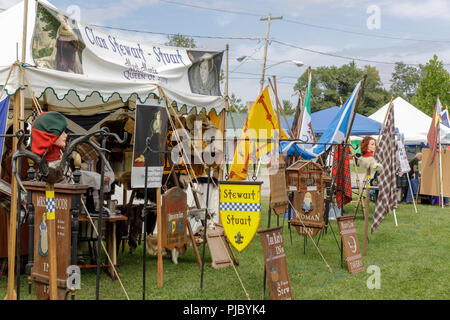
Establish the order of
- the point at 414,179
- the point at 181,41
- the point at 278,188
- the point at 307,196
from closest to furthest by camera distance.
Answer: the point at 278,188 < the point at 307,196 < the point at 414,179 < the point at 181,41

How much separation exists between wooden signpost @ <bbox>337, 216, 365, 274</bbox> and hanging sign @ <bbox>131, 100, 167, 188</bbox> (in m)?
2.62

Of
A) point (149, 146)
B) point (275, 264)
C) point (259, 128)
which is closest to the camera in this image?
point (275, 264)

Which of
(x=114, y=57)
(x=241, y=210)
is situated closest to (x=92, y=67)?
(x=114, y=57)

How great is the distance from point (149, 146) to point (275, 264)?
5.94 ft

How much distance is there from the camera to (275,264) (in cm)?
505

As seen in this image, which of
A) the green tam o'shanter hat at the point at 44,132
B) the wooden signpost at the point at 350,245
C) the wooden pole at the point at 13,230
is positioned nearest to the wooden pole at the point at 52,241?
the green tam o'shanter hat at the point at 44,132

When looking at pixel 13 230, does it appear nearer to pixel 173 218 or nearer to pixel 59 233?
pixel 59 233

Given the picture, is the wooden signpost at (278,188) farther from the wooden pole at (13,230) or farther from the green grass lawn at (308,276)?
the wooden pole at (13,230)

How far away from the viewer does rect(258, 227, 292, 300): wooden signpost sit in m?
4.93

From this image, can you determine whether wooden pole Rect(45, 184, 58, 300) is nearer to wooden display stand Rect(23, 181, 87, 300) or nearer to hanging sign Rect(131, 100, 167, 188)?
wooden display stand Rect(23, 181, 87, 300)

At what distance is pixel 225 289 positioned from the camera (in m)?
5.79

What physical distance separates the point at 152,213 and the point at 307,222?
7.42ft

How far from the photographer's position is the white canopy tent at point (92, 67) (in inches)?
216

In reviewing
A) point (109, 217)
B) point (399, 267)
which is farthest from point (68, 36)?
point (399, 267)
